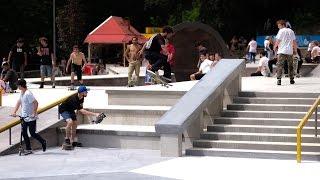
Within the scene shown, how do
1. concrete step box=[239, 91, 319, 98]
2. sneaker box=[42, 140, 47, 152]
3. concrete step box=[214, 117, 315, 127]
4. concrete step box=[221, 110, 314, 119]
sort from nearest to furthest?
1. concrete step box=[214, 117, 315, 127]
2. concrete step box=[221, 110, 314, 119]
3. sneaker box=[42, 140, 47, 152]
4. concrete step box=[239, 91, 319, 98]

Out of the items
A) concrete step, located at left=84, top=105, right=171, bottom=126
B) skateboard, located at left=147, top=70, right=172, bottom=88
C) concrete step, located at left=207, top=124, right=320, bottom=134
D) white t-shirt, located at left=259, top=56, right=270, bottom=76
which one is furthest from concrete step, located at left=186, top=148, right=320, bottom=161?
white t-shirt, located at left=259, top=56, right=270, bottom=76

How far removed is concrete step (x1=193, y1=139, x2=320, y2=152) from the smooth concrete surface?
0.56 meters

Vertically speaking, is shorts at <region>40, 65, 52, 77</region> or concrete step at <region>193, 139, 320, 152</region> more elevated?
shorts at <region>40, 65, 52, 77</region>

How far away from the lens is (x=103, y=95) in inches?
870

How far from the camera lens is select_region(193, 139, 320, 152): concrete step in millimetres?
14500

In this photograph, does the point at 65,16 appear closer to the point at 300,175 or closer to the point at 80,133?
the point at 80,133

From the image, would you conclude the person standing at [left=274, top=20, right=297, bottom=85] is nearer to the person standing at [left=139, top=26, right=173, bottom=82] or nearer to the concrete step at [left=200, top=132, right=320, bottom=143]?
the person standing at [left=139, top=26, right=173, bottom=82]

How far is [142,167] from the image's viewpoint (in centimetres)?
1382

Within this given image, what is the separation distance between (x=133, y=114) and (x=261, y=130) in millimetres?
3185

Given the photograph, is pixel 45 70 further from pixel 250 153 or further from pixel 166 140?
pixel 250 153

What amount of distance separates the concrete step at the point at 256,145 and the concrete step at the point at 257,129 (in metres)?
0.52

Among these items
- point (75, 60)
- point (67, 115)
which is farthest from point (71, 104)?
point (75, 60)

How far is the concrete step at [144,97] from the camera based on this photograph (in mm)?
17703

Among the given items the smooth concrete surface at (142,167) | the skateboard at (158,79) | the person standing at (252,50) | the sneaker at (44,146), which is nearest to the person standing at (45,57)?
the skateboard at (158,79)
